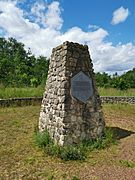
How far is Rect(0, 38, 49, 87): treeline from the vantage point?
21.0 m

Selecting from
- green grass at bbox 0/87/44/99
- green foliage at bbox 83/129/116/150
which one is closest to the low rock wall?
green grass at bbox 0/87/44/99

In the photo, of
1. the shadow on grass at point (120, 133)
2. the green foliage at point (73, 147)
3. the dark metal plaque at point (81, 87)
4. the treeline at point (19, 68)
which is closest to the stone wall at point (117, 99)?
Answer: the treeline at point (19, 68)

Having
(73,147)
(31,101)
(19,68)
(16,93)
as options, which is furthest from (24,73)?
(73,147)

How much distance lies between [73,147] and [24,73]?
2068 centimetres

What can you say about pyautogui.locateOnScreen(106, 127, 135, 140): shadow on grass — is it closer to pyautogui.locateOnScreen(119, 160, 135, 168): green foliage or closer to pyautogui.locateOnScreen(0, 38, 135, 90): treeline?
pyautogui.locateOnScreen(119, 160, 135, 168): green foliage

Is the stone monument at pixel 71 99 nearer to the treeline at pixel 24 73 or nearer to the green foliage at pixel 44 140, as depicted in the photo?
the green foliage at pixel 44 140

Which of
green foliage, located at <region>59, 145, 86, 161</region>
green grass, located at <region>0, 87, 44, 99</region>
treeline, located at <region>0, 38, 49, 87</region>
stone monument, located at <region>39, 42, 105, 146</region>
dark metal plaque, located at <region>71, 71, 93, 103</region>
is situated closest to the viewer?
green foliage, located at <region>59, 145, 86, 161</region>

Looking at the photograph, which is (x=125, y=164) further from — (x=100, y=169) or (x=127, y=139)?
(x=127, y=139)

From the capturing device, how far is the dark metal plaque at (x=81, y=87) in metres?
6.18

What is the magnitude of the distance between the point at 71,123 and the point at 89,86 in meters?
1.30

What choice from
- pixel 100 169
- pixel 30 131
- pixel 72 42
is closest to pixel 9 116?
pixel 30 131

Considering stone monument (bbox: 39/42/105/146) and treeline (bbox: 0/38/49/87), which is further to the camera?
treeline (bbox: 0/38/49/87)

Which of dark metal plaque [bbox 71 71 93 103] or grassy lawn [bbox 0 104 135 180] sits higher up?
dark metal plaque [bbox 71 71 93 103]

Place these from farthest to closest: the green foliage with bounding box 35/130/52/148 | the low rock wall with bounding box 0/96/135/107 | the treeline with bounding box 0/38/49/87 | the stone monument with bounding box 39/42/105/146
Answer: the treeline with bounding box 0/38/49/87 < the low rock wall with bounding box 0/96/135/107 < the green foliage with bounding box 35/130/52/148 < the stone monument with bounding box 39/42/105/146
